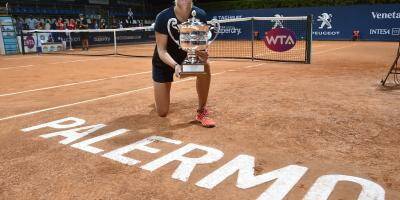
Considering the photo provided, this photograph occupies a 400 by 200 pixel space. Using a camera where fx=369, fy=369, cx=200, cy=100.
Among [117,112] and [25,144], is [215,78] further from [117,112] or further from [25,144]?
[25,144]

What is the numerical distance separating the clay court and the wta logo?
442 centimetres

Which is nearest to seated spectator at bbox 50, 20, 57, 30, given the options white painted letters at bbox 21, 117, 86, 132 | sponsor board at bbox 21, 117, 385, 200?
white painted letters at bbox 21, 117, 86, 132

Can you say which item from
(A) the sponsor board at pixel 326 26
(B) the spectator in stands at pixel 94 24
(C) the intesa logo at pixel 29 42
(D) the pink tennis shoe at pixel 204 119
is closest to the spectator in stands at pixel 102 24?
(B) the spectator in stands at pixel 94 24

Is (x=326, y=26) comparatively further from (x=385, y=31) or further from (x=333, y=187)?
(x=333, y=187)

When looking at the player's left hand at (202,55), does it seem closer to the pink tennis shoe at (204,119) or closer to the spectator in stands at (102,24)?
the pink tennis shoe at (204,119)

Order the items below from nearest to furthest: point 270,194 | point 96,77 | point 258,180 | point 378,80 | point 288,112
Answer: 1. point 270,194
2. point 258,180
3. point 288,112
4. point 378,80
5. point 96,77

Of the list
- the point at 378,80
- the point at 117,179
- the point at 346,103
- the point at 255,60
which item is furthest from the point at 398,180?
the point at 255,60

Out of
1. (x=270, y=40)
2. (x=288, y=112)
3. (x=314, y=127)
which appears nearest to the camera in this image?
(x=314, y=127)

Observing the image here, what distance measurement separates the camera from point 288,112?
5.66 m

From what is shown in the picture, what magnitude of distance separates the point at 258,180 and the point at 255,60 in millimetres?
11131

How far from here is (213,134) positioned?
4.66 meters

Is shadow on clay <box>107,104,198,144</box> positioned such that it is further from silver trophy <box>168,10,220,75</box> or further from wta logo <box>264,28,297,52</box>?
wta logo <box>264,28,297,52</box>

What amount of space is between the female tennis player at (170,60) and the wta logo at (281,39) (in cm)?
866

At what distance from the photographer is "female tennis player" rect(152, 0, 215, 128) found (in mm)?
4758
